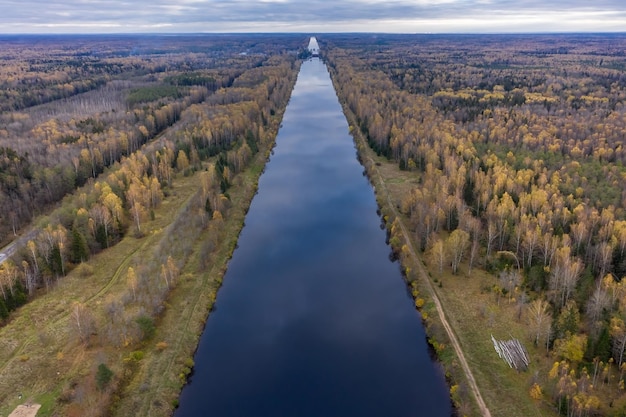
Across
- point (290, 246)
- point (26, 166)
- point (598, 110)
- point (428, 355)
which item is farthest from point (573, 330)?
point (598, 110)

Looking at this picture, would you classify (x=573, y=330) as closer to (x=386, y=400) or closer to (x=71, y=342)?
(x=386, y=400)

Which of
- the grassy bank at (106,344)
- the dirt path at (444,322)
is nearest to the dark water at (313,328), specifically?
the grassy bank at (106,344)

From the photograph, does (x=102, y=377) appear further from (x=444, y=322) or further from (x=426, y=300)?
(x=426, y=300)

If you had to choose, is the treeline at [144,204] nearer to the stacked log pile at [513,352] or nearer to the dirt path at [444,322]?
the dirt path at [444,322]

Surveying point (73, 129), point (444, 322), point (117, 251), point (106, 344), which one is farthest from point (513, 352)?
point (73, 129)

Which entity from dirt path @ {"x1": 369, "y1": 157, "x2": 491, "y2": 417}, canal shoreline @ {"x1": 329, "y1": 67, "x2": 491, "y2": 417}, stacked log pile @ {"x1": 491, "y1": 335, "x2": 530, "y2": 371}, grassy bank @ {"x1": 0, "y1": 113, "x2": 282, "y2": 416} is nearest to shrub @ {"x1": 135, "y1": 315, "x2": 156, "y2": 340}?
grassy bank @ {"x1": 0, "y1": 113, "x2": 282, "y2": 416}

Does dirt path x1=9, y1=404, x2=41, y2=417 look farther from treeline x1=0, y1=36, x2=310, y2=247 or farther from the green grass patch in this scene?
the green grass patch
